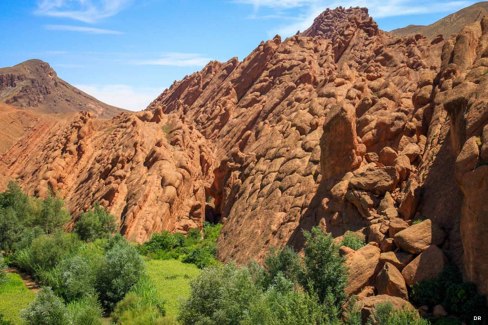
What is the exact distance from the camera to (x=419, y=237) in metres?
22.6

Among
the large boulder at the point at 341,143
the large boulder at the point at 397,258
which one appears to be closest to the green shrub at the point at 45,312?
the large boulder at the point at 397,258

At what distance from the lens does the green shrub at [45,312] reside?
23125mm

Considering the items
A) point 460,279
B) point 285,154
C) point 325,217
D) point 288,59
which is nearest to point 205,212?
point 285,154

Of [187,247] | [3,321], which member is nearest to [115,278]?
[3,321]

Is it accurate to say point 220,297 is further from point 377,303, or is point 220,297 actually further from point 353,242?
point 353,242

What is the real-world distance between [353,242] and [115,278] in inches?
677

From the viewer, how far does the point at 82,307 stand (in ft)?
93.2

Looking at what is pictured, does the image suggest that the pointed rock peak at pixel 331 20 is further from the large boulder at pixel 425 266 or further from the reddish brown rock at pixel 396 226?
the large boulder at pixel 425 266

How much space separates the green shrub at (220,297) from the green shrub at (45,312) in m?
6.28

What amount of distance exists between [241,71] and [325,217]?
58752 mm

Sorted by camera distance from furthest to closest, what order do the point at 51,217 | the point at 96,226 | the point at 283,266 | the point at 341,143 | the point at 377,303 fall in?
1. the point at 51,217
2. the point at 96,226
3. the point at 341,143
4. the point at 283,266
5. the point at 377,303

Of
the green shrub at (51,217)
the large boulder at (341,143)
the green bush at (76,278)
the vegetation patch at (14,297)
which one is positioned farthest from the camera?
the green shrub at (51,217)

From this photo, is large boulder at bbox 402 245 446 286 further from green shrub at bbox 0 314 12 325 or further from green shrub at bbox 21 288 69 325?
green shrub at bbox 0 314 12 325

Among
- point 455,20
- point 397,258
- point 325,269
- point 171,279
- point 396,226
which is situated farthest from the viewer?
point 455,20
